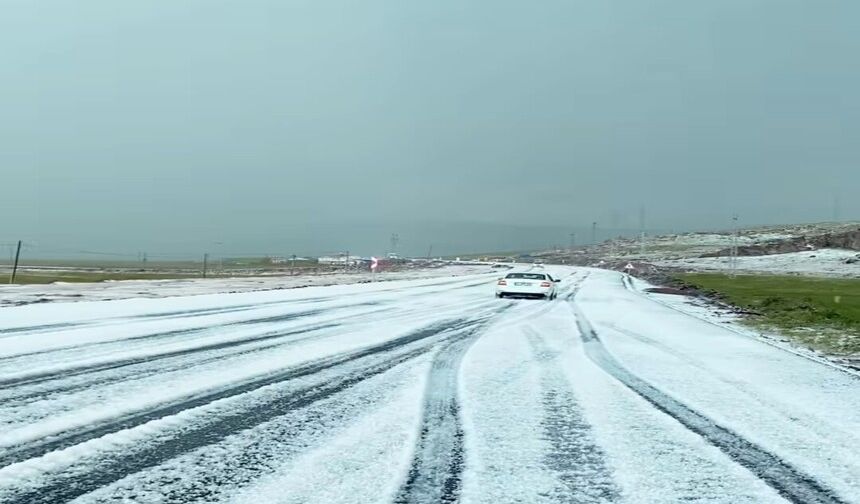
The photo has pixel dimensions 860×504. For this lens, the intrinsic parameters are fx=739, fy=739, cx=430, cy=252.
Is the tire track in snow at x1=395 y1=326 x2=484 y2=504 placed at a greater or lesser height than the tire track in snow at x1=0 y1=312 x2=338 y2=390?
lesser

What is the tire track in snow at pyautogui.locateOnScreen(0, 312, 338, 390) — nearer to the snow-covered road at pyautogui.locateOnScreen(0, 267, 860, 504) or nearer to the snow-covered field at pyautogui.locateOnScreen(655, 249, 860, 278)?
the snow-covered road at pyautogui.locateOnScreen(0, 267, 860, 504)

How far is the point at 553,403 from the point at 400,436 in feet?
7.30

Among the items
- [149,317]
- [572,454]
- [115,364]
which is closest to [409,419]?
[572,454]

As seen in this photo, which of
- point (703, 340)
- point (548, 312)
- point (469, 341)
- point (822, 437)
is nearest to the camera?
point (822, 437)

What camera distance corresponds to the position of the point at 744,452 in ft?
19.3

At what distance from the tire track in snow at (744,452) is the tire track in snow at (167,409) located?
381cm

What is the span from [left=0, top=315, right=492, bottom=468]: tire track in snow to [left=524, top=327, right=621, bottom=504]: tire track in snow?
3.08 meters

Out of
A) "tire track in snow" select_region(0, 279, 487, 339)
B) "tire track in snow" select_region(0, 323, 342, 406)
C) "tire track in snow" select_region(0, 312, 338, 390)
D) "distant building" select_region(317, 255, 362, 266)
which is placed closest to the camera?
"tire track in snow" select_region(0, 323, 342, 406)

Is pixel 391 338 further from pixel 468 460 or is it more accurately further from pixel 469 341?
pixel 468 460

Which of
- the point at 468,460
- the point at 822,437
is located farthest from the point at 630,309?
the point at 468,460

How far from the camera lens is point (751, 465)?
552cm

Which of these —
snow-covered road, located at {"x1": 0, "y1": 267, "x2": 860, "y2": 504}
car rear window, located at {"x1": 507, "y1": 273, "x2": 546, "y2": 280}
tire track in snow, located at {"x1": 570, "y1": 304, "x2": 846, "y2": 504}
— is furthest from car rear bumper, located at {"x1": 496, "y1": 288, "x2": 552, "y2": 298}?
tire track in snow, located at {"x1": 570, "y1": 304, "x2": 846, "y2": 504}

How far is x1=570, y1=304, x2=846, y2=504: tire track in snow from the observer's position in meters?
4.86

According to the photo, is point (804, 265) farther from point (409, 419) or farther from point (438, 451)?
point (438, 451)
